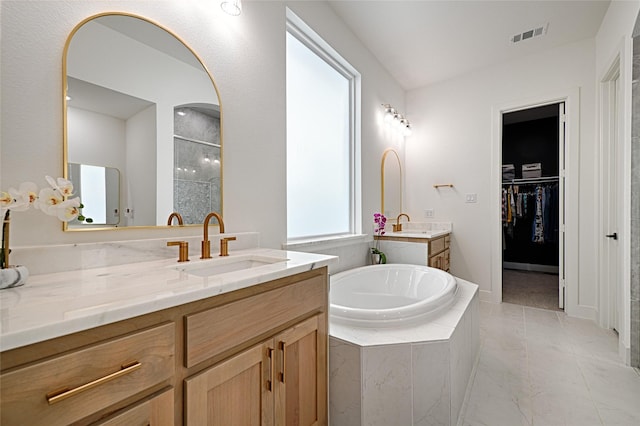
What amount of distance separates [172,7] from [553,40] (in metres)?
3.51

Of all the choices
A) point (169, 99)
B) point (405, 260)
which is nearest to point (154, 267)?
point (169, 99)

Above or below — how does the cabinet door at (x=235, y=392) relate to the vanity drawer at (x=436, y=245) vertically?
below

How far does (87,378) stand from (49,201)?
0.60m

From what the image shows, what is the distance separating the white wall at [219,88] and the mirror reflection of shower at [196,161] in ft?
0.22

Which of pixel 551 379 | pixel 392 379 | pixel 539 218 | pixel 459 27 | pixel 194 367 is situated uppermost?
pixel 459 27

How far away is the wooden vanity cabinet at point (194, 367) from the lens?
21.0 inches

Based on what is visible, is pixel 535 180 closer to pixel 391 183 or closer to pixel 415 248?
pixel 391 183

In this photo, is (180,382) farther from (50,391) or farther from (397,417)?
(397,417)

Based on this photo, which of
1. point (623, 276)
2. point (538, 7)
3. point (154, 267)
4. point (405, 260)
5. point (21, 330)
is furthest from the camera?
point (405, 260)

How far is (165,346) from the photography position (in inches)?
28.2

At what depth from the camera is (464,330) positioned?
1.69 meters

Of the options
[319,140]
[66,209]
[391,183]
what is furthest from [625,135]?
[66,209]

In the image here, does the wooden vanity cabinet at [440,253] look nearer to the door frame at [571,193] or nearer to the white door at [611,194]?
the door frame at [571,193]

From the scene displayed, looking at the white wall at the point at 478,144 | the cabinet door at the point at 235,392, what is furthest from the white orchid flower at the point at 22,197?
the white wall at the point at 478,144
